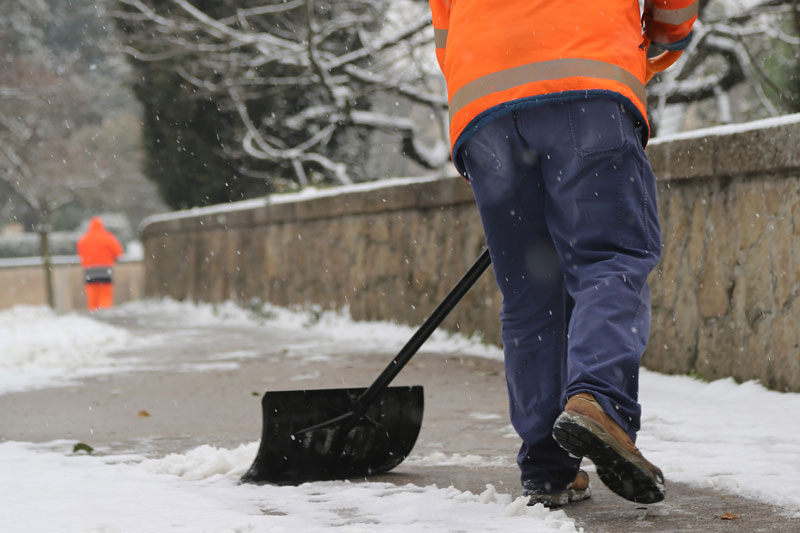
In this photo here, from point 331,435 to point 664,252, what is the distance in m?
2.77

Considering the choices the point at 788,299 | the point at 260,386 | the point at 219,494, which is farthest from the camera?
the point at 260,386

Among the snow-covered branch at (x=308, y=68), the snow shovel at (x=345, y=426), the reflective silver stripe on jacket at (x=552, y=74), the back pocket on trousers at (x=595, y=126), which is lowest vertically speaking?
the snow shovel at (x=345, y=426)

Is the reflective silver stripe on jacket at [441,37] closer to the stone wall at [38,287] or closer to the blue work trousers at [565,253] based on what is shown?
the blue work trousers at [565,253]

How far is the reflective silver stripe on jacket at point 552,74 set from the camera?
2508mm

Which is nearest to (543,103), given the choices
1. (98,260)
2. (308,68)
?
(308,68)

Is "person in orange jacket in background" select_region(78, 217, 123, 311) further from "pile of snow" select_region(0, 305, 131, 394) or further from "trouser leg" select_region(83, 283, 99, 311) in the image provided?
"pile of snow" select_region(0, 305, 131, 394)

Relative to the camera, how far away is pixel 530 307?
275cm

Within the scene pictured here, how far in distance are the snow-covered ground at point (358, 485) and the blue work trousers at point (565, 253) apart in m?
0.31

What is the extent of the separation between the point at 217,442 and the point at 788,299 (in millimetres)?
2477

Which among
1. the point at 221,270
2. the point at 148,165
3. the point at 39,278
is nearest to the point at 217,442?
the point at 221,270

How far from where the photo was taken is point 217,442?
4.16 meters

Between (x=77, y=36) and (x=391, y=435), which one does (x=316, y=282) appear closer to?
(x=391, y=435)

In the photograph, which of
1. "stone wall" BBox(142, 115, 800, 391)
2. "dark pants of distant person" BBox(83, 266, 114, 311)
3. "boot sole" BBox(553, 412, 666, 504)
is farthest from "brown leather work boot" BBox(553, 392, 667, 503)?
"dark pants of distant person" BBox(83, 266, 114, 311)

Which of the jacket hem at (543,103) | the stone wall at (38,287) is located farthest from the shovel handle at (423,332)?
the stone wall at (38,287)
